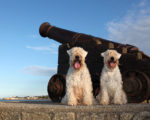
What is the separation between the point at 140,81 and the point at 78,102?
2300mm

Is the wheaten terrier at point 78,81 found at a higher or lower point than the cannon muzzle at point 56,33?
lower

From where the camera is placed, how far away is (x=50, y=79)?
1040cm

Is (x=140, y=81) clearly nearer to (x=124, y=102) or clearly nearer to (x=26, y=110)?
(x=124, y=102)

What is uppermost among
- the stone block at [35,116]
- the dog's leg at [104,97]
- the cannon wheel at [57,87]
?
the cannon wheel at [57,87]

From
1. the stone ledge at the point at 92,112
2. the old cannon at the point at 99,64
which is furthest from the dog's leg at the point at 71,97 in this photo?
the old cannon at the point at 99,64

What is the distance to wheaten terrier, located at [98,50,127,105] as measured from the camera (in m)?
7.27

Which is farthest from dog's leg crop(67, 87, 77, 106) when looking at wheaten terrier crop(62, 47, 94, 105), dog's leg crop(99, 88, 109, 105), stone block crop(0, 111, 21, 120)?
stone block crop(0, 111, 21, 120)

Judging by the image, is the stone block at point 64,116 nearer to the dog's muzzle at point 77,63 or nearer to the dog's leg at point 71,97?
the dog's leg at point 71,97

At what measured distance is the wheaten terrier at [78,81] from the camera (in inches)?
281

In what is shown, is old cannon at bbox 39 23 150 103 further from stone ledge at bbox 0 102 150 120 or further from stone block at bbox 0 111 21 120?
stone block at bbox 0 111 21 120

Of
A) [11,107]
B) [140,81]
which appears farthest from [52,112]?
[140,81]

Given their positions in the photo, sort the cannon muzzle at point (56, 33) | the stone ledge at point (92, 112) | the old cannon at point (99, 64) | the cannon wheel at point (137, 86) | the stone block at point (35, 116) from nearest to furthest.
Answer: the stone ledge at point (92, 112)
the stone block at point (35, 116)
the cannon wheel at point (137, 86)
the old cannon at point (99, 64)
the cannon muzzle at point (56, 33)

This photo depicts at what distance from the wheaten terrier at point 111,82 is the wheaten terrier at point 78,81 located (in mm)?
407

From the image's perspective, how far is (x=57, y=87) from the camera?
10.1 metres
